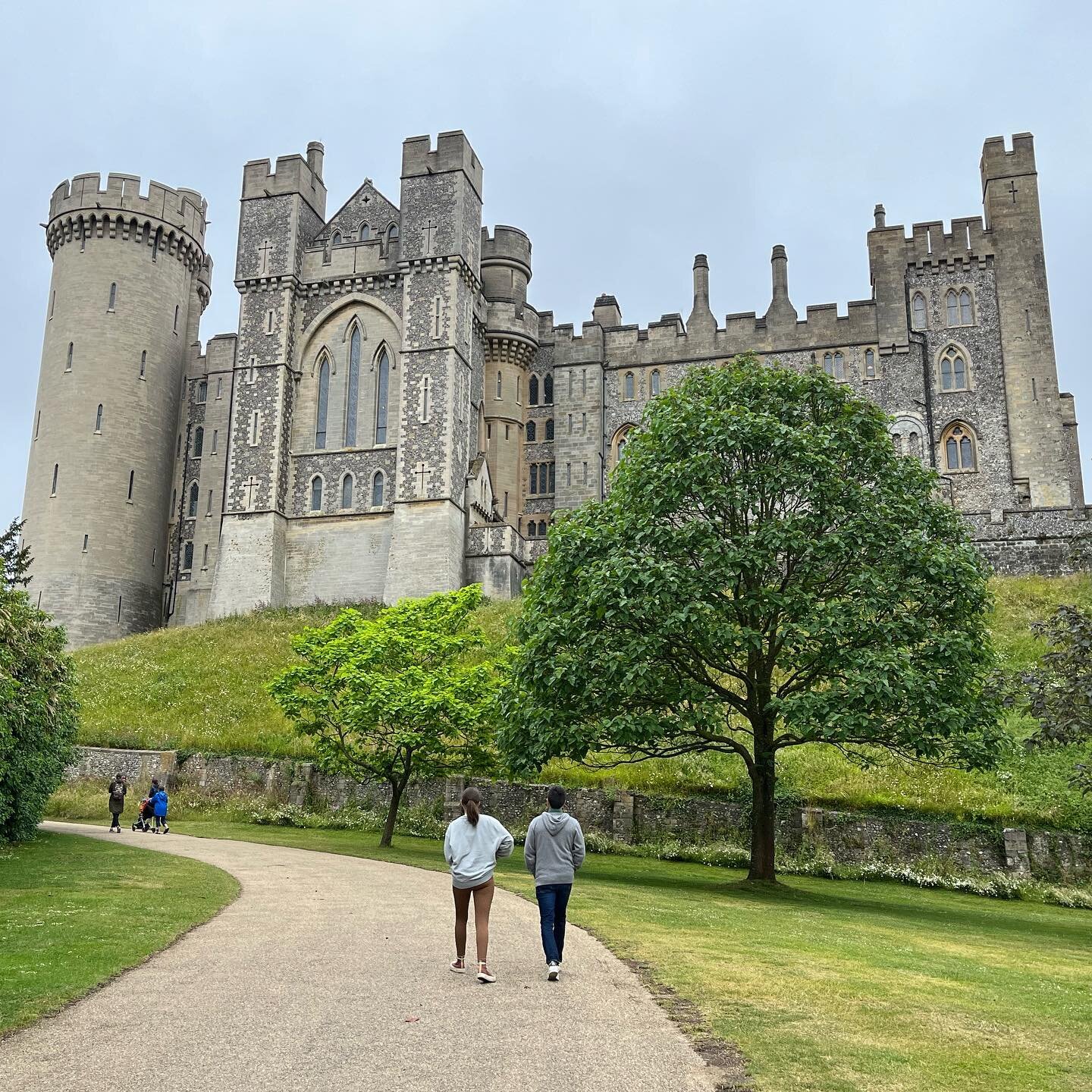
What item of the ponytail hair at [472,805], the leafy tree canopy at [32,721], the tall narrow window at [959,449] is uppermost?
the tall narrow window at [959,449]

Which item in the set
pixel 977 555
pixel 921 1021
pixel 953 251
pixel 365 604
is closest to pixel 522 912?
pixel 921 1021

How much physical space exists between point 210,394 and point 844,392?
44.6 m

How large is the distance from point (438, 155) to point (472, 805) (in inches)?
1885

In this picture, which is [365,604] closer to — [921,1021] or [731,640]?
[731,640]

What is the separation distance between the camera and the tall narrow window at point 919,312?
53844mm

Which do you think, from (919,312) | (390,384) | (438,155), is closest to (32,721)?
(390,384)

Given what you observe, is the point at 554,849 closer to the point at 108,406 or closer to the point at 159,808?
the point at 159,808

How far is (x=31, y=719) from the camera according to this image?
19062 millimetres

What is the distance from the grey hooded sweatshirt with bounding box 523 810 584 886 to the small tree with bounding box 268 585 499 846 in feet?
43.5

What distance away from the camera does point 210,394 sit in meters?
59.8

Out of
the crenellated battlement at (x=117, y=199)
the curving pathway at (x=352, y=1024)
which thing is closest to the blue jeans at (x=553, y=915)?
the curving pathway at (x=352, y=1024)

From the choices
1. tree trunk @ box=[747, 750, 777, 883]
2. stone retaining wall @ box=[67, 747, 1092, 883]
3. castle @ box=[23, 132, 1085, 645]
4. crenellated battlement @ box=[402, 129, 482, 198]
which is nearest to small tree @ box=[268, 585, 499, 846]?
stone retaining wall @ box=[67, 747, 1092, 883]

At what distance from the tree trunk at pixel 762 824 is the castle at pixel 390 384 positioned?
27032 millimetres

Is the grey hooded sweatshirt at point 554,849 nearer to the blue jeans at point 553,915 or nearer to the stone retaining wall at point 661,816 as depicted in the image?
the blue jeans at point 553,915
